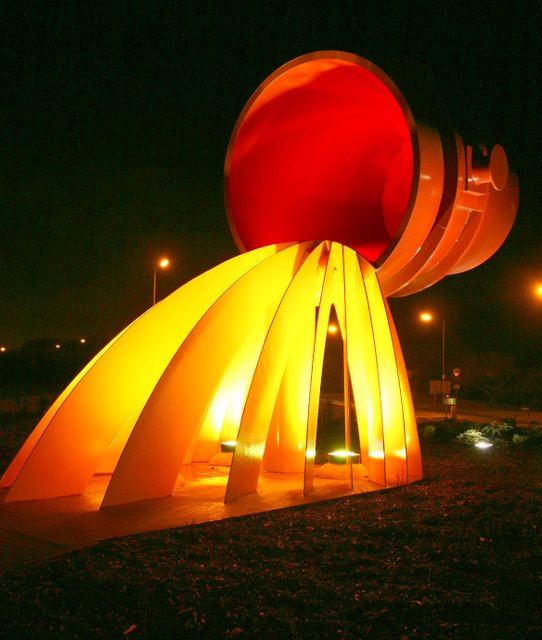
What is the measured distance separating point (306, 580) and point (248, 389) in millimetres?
4832

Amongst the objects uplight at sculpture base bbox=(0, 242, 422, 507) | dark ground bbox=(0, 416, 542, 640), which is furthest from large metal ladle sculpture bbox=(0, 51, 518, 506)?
dark ground bbox=(0, 416, 542, 640)

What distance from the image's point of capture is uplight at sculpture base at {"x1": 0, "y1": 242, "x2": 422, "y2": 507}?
9734 mm

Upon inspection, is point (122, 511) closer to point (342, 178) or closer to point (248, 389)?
point (248, 389)

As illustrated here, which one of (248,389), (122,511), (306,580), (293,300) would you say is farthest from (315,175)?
(306,580)

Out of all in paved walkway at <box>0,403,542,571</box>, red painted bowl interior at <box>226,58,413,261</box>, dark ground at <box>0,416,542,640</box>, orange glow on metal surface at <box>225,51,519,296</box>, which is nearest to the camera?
dark ground at <box>0,416,542,640</box>

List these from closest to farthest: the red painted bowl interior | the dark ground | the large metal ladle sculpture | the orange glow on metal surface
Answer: the dark ground
the large metal ladle sculpture
the orange glow on metal surface
the red painted bowl interior

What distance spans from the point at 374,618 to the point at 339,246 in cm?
679

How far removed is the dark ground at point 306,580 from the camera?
209 inches

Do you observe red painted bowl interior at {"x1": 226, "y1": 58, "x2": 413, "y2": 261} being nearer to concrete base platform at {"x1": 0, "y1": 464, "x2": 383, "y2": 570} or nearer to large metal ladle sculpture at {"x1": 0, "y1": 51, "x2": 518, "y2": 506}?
large metal ladle sculpture at {"x1": 0, "y1": 51, "x2": 518, "y2": 506}

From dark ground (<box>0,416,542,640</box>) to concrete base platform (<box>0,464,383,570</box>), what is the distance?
1.12ft

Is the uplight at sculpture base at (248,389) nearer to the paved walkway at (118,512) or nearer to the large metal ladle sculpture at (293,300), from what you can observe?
the large metal ladle sculpture at (293,300)

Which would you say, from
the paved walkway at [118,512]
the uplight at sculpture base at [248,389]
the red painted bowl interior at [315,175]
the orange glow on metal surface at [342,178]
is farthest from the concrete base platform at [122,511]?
the red painted bowl interior at [315,175]

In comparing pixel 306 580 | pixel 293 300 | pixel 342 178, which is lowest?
pixel 306 580

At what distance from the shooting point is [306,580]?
21.1 ft
